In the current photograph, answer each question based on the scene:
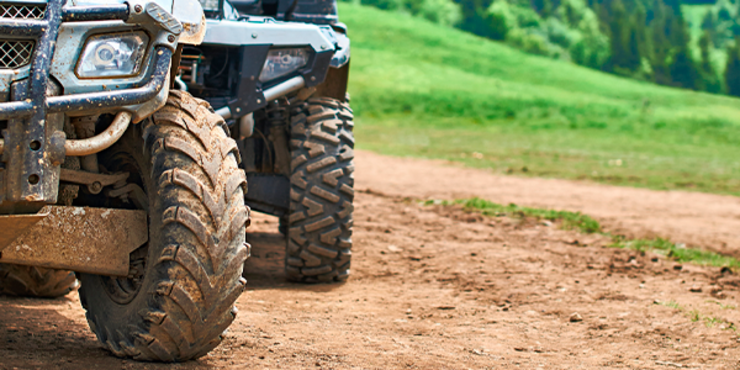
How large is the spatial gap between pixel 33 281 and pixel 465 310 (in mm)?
2649

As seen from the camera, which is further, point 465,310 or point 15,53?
point 465,310

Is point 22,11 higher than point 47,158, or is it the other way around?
point 22,11

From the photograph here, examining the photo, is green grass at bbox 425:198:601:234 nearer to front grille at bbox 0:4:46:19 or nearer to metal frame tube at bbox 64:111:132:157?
metal frame tube at bbox 64:111:132:157

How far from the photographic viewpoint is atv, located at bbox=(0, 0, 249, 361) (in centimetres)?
298

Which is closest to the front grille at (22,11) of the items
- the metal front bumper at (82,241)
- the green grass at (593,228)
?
the metal front bumper at (82,241)

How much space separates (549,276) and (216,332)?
3626mm

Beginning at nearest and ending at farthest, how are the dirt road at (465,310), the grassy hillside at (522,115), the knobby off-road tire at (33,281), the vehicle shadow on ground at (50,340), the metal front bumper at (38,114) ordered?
the metal front bumper at (38,114) < the vehicle shadow on ground at (50,340) < the dirt road at (465,310) < the knobby off-road tire at (33,281) < the grassy hillside at (522,115)

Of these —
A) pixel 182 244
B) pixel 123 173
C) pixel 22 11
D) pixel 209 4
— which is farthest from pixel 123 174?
pixel 209 4

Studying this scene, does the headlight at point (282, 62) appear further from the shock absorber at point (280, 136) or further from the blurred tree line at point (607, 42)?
the blurred tree line at point (607, 42)

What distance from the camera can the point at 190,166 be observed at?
339cm

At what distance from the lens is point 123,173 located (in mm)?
3621

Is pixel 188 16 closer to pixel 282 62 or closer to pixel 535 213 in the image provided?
pixel 282 62

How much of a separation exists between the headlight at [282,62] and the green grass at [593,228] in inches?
157

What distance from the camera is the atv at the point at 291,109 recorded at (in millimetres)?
5145
